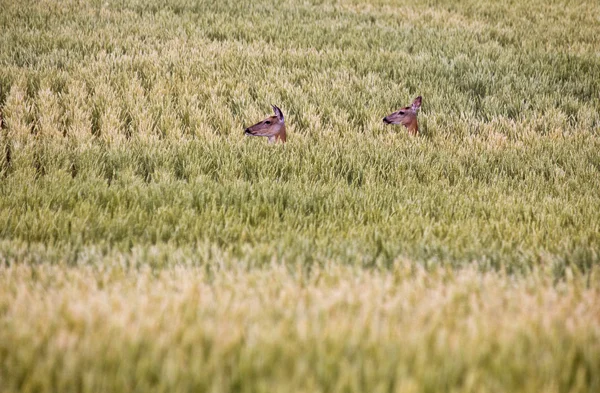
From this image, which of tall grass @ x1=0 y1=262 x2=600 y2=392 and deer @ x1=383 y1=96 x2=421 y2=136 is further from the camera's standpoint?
deer @ x1=383 y1=96 x2=421 y2=136

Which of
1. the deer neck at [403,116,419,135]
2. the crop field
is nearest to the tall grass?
the crop field

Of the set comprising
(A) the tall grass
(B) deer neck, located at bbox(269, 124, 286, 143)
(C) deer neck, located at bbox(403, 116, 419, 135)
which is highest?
(A) the tall grass

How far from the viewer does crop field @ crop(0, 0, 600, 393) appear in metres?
1.65

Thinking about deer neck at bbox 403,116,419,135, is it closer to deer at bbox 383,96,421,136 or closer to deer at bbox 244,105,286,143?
deer at bbox 383,96,421,136

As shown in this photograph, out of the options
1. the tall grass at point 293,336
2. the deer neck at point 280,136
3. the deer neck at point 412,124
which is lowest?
the deer neck at point 280,136

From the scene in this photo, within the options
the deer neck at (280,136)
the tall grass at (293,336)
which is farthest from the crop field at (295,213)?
the deer neck at (280,136)

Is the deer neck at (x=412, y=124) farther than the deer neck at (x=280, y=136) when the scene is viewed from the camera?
Yes

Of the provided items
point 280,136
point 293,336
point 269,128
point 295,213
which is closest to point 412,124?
point 280,136

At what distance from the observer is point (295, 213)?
3.85 metres

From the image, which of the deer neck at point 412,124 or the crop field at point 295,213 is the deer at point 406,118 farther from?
the crop field at point 295,213

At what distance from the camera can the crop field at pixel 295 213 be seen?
1.65 meters

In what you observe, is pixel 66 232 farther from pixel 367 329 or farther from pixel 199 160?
pixel 367 329

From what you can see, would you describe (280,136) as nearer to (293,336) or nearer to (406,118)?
(406,118)

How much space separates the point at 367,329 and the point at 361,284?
57 centimetres
